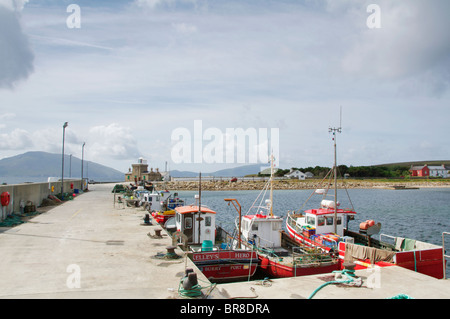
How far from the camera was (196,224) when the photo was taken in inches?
772

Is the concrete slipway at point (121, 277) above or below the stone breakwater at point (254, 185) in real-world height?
above

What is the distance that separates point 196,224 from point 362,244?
36.7ft

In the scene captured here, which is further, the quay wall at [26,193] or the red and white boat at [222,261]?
the quay wall at [26,193]

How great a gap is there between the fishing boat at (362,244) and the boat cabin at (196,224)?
6664 mm

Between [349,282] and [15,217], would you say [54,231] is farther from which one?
[349,282]

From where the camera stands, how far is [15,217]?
2381cm

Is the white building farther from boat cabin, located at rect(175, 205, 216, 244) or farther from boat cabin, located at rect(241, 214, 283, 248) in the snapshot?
boat cabin, located at rect(175, 205, 216, 244)

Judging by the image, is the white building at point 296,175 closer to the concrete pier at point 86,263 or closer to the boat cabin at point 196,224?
the boat cabin at point 196,224

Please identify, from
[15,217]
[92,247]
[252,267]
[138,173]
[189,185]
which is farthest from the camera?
[189,185]

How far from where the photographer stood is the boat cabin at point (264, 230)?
2027 cm

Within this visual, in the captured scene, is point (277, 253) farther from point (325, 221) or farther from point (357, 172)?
point (357, 172)
